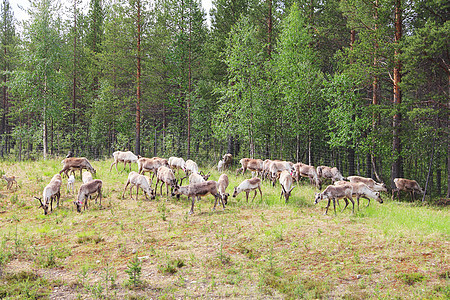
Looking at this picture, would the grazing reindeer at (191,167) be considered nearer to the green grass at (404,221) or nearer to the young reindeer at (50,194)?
the young reindeer at (50,194)

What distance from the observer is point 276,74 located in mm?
24109

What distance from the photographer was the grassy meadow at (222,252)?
6.74 metres

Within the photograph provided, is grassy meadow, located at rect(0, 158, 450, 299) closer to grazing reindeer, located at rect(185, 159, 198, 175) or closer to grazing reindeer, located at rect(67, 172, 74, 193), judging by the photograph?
grazing reindeer, located at rect(67, 172, 74, 193)

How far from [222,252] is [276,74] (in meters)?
18.0

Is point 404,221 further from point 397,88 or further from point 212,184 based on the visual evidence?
point 397,88

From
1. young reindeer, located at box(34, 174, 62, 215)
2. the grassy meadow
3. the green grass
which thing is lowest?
the grassy meadow

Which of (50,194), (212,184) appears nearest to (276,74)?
(212,184)

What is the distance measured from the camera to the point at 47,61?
28141mm

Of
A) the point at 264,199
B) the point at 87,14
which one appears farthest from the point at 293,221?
the point at 87,14

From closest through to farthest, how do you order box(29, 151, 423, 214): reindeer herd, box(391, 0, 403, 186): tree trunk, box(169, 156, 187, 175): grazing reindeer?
1. box(29, 151, 423, 214): reindeer herd
2. box(391, 0, 403, 186): tree trunk
3. box(169, 156, 187, 175): grazing reindeer

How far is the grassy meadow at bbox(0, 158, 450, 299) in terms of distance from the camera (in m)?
6.74

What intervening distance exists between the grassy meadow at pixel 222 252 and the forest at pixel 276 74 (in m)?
7.95

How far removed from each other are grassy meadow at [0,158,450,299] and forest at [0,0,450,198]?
7.95 meters

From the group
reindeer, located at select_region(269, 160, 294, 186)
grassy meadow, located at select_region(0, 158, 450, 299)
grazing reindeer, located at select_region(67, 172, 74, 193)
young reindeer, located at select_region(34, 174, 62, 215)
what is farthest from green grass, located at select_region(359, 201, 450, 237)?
grazing reindeer, located at select_region(67, 172, 74, 193)
